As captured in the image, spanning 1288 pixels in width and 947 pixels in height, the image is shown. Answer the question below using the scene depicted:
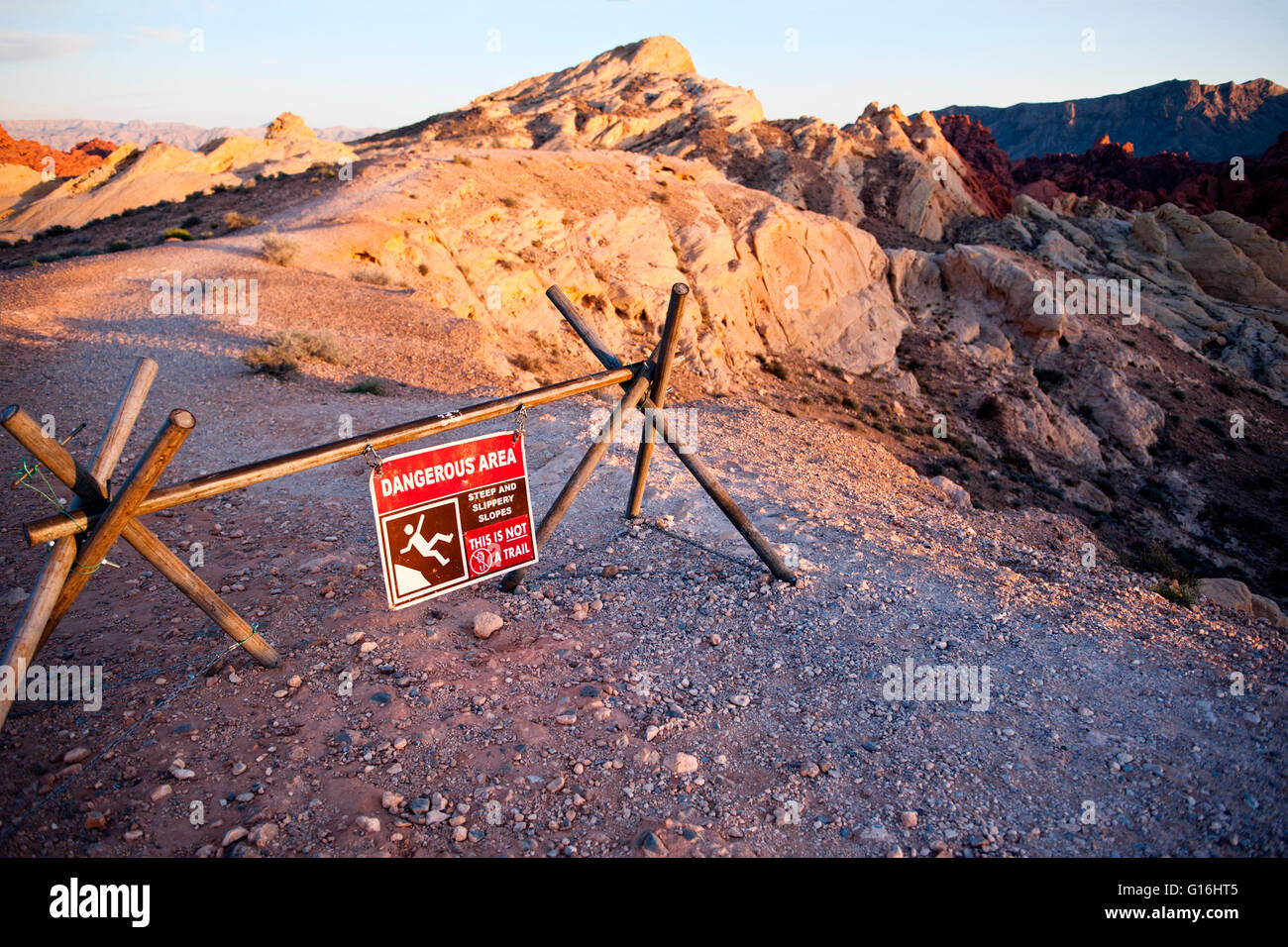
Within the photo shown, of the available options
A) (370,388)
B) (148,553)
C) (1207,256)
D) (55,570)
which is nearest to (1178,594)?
(148,553)

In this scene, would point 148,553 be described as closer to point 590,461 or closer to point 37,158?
point 590,461

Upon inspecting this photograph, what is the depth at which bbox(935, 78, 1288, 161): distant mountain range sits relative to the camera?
92.1 m

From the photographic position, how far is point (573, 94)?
40.1 metres

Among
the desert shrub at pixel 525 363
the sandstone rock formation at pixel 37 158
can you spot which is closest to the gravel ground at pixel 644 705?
the desert shrub at pixel 525 363

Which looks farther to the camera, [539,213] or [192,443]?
[539,213]

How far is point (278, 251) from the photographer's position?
14.1 metres

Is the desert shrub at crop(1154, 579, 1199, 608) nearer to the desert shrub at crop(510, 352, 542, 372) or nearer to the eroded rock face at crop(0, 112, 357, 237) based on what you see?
the desert shrub at crop(510, 352, 542, 372)

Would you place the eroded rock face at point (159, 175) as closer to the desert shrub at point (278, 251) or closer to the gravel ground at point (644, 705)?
the desert shrub at point (278, 251)

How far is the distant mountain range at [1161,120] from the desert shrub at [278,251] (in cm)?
10438

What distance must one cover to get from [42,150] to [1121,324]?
93.0 metres

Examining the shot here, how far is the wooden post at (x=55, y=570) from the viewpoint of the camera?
2771 millimetres

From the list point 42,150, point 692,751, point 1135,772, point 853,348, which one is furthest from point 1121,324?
point 42,150

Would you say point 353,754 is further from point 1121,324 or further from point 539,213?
point 1121,324

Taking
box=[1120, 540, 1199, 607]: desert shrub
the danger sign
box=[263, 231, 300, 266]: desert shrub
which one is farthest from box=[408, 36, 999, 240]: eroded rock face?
the danger sign
